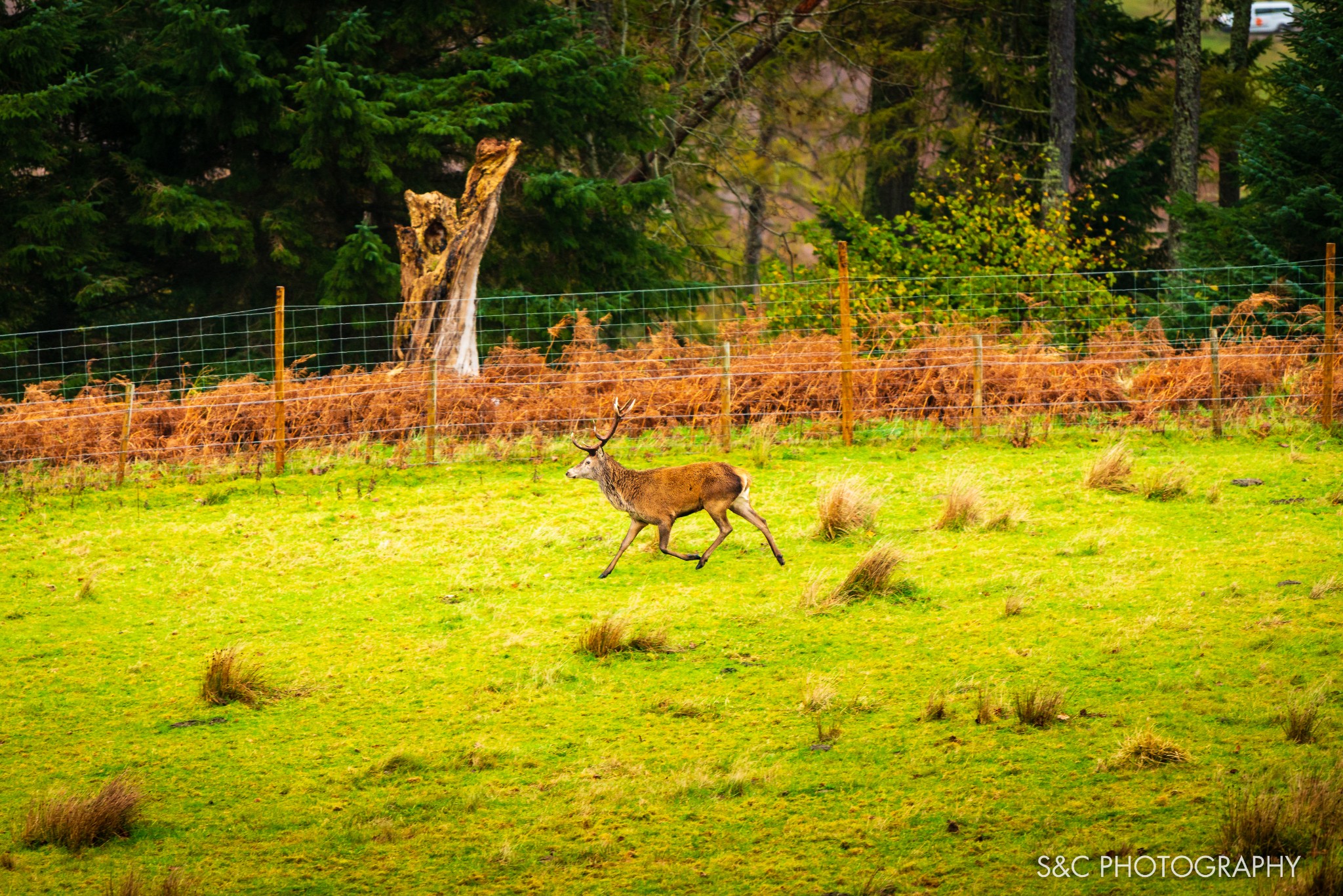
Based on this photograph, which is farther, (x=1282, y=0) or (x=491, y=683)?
(x=1282, y=0)

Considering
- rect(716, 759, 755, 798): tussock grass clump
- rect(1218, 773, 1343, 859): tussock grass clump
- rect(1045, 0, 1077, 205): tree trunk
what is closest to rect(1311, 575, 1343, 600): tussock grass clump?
rect(1218, 773, 1343, 859): tussock grass clump

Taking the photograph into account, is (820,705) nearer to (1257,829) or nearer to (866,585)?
(866,585)

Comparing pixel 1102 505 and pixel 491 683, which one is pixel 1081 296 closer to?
pixel 1102 505

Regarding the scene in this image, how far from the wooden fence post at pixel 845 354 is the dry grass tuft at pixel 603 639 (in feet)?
24.0

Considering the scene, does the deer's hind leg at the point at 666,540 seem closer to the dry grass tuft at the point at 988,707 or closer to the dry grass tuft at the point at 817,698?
the dry grass tuft at the point at 817,698

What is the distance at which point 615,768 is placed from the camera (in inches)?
242

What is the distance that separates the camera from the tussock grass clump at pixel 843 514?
10758mm

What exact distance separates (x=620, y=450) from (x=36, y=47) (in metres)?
12.6

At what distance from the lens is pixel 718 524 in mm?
9680

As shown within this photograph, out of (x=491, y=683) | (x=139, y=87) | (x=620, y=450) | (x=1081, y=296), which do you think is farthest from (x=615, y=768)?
(x=139, y=87)

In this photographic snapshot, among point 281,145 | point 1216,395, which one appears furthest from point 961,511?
point 281,145

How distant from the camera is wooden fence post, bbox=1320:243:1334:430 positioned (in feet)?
46.9

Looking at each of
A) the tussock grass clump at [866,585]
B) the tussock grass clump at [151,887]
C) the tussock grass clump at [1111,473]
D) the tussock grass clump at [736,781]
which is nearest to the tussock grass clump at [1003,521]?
the tussock grass clump at [1111,473]

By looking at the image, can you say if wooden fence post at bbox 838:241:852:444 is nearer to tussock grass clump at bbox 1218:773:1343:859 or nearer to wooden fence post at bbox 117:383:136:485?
wooden fence post at bbox 117:383:136:485
